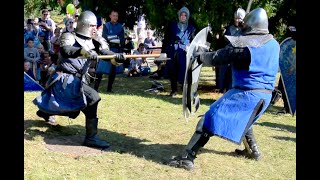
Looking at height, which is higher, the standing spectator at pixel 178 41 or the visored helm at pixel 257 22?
the visored helm at pixel 257 22

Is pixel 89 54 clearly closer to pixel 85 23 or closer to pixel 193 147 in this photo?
pixel 85 23

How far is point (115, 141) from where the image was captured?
18.9 ft

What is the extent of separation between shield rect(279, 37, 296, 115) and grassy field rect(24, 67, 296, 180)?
1.23 feet

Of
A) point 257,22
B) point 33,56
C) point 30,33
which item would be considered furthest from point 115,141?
point 30,33

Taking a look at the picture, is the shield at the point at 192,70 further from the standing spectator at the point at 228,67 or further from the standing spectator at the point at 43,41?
the standing spectator at the point at 43,41

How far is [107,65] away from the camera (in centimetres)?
→ 891

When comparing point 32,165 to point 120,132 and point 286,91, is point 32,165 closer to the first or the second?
point 120,132

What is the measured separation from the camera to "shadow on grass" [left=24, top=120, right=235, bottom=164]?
533 centimetres

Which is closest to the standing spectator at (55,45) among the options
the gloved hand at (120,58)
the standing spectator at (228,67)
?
the standing spectator at (228,67)

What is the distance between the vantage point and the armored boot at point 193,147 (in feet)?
15.7

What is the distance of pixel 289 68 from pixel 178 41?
219cm

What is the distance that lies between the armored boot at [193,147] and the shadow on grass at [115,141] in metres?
0.26
